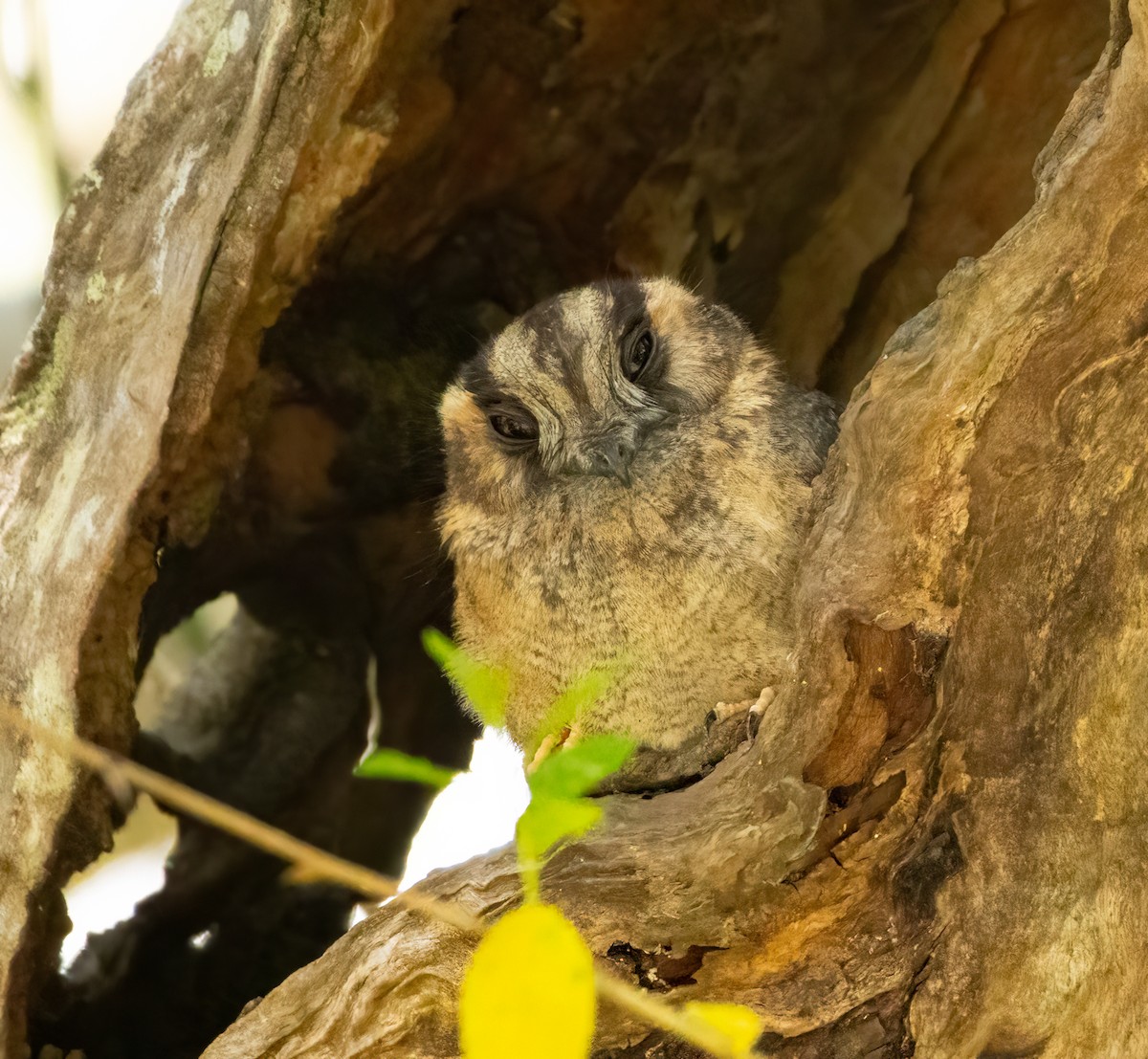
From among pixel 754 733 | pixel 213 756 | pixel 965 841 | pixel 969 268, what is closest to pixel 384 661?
pixel 213 756

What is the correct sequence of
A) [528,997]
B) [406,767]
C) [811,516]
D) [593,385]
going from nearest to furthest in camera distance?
[528,997]
[406,767]
[811,516]
[593,385]

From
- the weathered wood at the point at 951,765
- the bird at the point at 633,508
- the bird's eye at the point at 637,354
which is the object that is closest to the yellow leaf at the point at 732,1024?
the weathered wood at the point at 951,765

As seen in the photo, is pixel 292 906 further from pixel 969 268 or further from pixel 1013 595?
pixel 969 268

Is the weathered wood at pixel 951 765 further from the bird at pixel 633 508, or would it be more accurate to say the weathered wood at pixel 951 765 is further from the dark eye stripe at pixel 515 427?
the dark eye stripe at pixel 515 427

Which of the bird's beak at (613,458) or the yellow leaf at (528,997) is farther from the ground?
the bird's beak at (613,458)

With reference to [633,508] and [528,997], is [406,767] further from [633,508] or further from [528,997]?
[633,508]

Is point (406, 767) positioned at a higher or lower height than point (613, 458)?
lower

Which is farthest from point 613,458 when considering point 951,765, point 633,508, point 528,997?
point 528,997
